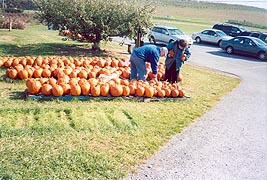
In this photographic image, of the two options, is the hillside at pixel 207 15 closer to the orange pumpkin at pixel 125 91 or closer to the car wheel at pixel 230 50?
the car wheel at pixel 230 50

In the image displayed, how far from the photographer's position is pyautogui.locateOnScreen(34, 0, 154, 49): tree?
538 inches

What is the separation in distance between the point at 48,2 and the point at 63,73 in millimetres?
7013

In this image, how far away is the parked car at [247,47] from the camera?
22.8 metres

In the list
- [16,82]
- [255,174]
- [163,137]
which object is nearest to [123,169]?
[163,137]

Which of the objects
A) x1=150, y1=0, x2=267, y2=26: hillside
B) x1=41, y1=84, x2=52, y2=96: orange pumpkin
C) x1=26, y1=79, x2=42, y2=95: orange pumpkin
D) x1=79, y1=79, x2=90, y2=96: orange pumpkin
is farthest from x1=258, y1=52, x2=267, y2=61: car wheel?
x1=150, y1=0, x2=267, y2=26: hillside

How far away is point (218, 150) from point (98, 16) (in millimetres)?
9525

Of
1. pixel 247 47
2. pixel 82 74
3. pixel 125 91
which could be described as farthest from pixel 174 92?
pixel 247 47

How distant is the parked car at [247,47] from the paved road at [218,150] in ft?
49.3

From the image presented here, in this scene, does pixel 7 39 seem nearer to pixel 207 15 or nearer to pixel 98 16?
pixel 98 16

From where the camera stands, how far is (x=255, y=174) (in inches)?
201

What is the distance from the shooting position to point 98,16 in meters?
13.6

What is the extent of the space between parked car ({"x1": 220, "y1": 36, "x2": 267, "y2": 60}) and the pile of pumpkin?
14.7 m

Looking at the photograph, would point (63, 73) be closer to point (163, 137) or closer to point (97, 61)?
point (97, 61)

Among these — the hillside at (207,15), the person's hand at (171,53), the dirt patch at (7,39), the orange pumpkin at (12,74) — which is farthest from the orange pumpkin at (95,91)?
the hillside at (207,15)
